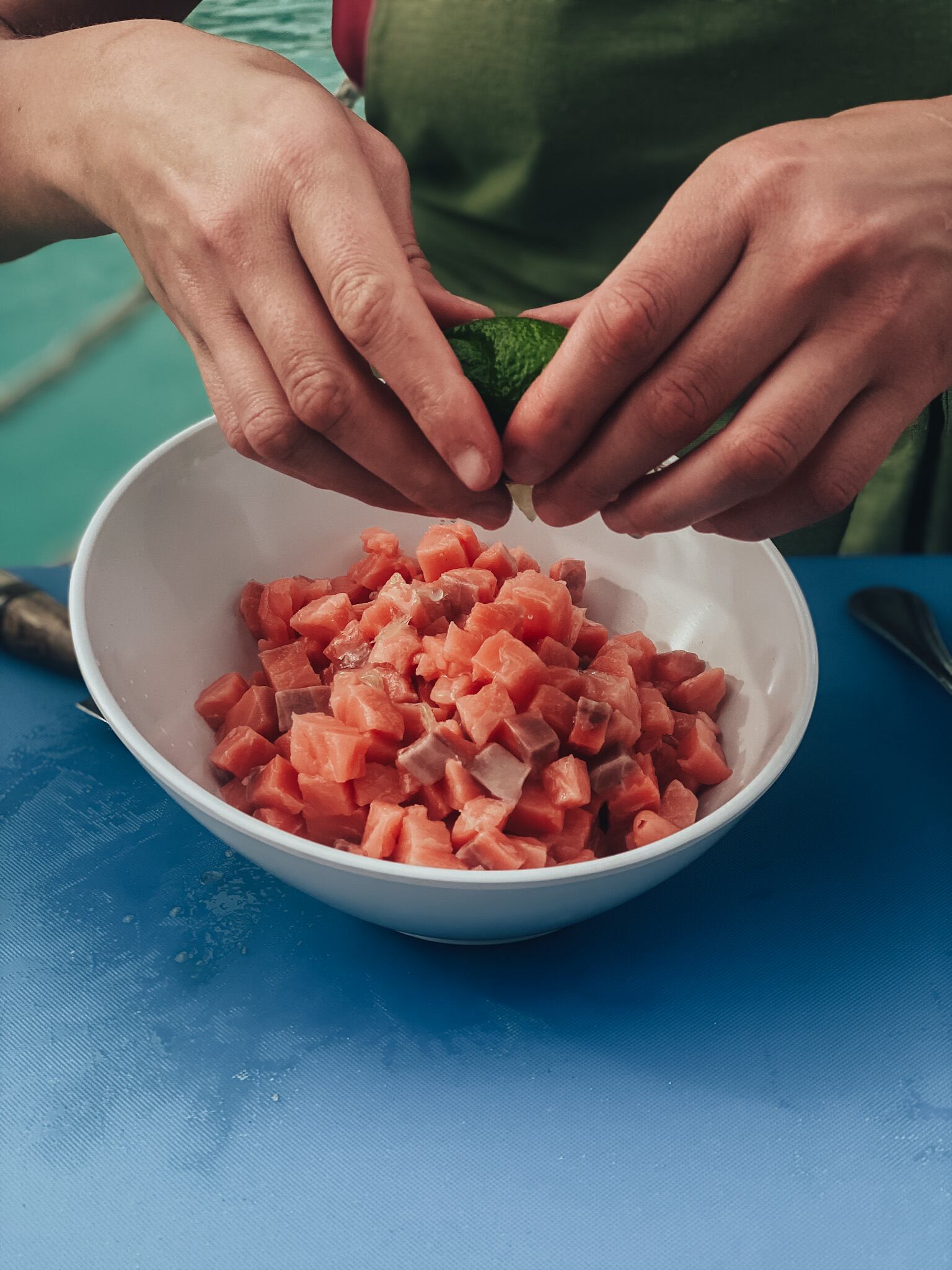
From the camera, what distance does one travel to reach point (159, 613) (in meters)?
1.24

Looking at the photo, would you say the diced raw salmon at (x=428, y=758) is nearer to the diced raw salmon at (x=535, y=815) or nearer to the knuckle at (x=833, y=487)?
the diced raw salmon at (x=535, y=815)

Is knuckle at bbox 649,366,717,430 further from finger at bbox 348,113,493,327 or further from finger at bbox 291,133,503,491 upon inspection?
finger at bbox 348,113,493,327

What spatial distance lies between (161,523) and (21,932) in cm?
51

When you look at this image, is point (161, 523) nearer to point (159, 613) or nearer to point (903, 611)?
point (159, 613)

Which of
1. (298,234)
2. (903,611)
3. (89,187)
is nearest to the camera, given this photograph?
(298,234)

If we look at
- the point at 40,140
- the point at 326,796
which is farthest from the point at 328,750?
the point at 40,140

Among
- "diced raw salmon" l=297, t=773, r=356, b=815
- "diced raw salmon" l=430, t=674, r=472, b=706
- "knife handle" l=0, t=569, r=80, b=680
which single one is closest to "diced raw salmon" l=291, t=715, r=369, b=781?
"diced raw salmon" l=297, t=773, r=356, b=815

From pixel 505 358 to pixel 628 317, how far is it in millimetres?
150

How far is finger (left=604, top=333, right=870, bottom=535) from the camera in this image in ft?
2.75

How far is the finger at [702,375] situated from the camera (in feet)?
2.65

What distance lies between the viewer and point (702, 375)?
32.7 inches

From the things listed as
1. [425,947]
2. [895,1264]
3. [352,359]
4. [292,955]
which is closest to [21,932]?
[292,955]

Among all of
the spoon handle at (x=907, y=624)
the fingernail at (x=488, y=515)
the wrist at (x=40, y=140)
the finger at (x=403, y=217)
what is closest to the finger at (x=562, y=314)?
the finger at (x=403, y=217)

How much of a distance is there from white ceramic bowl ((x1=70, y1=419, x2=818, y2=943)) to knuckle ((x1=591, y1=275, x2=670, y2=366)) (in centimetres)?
43
